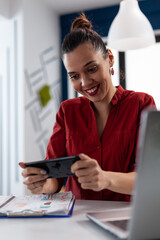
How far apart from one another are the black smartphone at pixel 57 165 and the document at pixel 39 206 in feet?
0.33

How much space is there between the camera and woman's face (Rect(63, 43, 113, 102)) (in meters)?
1.18

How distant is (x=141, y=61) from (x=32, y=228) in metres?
3.36

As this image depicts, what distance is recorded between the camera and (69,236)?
0.69 m

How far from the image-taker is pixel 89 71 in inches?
47.1

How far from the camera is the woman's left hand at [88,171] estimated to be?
2.75 feet

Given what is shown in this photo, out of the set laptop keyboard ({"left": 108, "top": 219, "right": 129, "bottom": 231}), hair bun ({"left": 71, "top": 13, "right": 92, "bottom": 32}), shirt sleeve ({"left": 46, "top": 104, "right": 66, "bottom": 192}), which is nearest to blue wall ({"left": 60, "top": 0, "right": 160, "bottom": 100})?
hair bun ({"left": 71, "top": 13, "right": 92, "bottom": 32})

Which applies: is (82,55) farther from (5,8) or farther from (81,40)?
(5,8)

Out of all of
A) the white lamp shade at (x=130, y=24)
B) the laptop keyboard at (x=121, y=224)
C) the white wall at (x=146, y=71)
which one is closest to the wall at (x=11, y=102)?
the white wall at (x=146, y=71)

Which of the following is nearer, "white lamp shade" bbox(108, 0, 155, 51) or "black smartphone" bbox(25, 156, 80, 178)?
"black smartphone" bbox(25, 156, 80, 178)

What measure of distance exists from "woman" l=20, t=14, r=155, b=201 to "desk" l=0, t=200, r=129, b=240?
0.85ft

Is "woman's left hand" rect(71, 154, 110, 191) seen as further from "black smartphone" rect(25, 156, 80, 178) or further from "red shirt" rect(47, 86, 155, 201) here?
"red shirt" rect(47, 86, 155, 201)

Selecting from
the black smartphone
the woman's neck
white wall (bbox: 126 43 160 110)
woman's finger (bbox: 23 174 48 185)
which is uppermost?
white wall (bbox: 126 43 160 110)

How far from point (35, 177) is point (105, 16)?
338cm

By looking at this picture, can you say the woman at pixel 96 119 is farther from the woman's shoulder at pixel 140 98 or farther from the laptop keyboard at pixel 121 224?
the laptop keyboard at pixel 121 224
